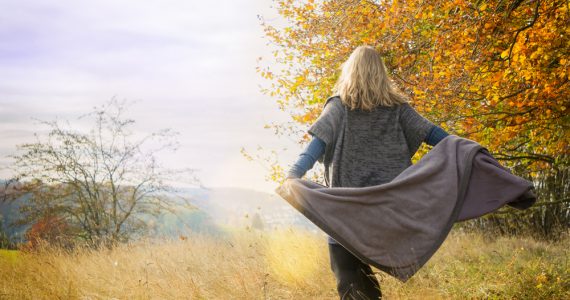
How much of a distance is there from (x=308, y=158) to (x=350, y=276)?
0.73 meters

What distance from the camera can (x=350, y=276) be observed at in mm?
2666

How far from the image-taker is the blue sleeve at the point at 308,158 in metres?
2.58

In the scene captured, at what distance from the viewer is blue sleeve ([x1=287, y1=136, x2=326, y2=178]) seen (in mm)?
2576

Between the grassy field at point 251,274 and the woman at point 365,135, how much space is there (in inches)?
100

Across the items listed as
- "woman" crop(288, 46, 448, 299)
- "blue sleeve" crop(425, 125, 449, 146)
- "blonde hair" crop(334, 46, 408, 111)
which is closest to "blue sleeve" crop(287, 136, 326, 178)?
"woman" crop(288, 46, 448, 299)

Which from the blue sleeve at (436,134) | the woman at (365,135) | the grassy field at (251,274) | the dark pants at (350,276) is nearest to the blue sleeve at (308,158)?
the woman at (365,135)

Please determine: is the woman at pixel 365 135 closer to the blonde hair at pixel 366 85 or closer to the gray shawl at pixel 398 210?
the blonde hair at pixel 366 85

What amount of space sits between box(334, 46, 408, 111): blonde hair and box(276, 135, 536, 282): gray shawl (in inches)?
18.4

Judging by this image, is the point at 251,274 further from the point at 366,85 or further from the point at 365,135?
the point at 366,85

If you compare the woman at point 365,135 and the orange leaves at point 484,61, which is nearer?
the woman at point 365,135

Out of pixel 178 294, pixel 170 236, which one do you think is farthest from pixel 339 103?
pixel 170 236

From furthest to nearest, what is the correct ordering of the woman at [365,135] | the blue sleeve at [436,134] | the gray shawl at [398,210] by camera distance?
1. the blue sleeve at [436,134]
2. the woman at [365,135]
3. the gray shawl at [398,210]

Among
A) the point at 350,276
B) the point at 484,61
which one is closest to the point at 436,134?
the point at 350,276

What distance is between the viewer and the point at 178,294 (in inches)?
210
